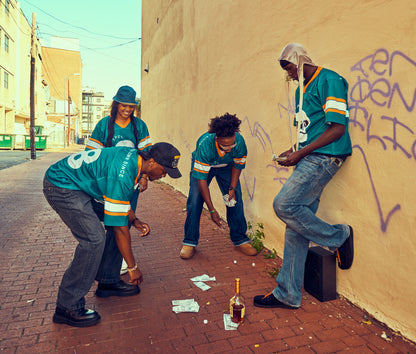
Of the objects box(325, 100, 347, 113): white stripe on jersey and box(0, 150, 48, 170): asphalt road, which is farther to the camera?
box(0, 150, 48, 170): asphalt road

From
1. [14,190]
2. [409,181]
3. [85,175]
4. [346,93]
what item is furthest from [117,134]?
[14,190]

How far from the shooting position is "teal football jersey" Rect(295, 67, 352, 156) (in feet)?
8.53

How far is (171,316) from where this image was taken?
2.82 m

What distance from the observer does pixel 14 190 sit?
30.1 ft

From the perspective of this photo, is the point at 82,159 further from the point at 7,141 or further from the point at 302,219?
the point at 7,141

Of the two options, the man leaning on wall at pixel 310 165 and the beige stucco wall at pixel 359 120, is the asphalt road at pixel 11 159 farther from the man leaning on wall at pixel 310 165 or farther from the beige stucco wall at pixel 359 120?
the man leaning on wall at pixel 310 165

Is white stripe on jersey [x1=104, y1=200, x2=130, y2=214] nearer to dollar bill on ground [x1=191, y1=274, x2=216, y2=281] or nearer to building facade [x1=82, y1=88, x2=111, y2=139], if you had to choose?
dollar bill on ground [x1=191, y1=274, x2=216, y2=281]

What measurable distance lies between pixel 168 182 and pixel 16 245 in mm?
6663

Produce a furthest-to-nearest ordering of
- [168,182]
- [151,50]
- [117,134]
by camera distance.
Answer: [151,50] < [168,182] < [117,134]

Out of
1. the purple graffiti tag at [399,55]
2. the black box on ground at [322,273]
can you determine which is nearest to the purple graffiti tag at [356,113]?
the purple graffiti tag at [399,55]

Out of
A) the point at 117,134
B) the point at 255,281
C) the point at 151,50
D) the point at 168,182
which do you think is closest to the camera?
the point at 255,281

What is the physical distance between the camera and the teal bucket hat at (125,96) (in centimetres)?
369

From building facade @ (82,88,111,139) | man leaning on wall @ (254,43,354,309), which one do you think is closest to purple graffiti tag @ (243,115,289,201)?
man leaning on wall @ (254,43,354,309)

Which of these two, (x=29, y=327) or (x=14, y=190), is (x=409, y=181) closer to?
(x=29, y=327)
